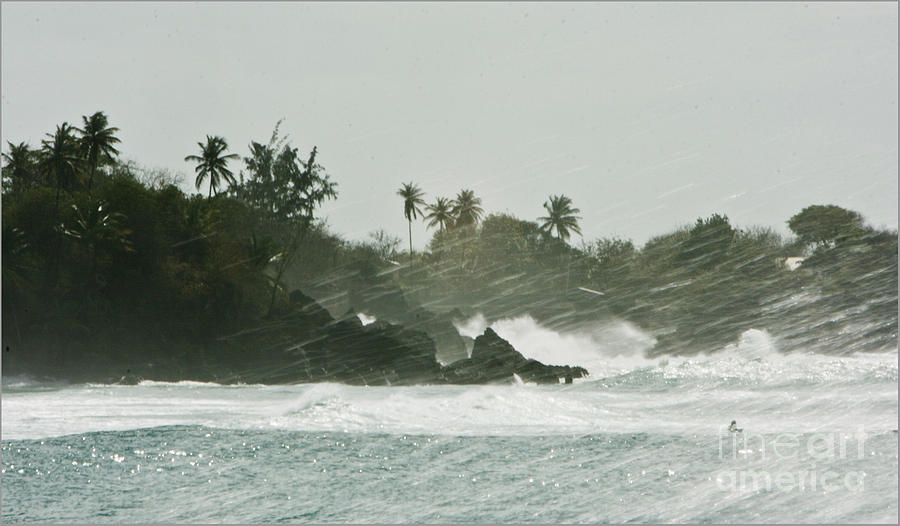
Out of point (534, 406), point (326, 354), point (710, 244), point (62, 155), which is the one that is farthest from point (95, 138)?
point (710, 244)

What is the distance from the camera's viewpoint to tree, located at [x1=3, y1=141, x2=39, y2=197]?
5100cm

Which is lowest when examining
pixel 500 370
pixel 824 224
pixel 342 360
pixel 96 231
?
pixel 500 370

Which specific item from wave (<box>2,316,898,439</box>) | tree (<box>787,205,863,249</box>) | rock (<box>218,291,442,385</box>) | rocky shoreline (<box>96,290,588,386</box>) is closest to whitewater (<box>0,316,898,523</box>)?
wave (<box>2,316,898,439</box>)

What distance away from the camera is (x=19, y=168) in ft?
168

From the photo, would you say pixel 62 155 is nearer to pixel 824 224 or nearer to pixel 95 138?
pixel 95 138

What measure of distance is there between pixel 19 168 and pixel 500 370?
31.5m

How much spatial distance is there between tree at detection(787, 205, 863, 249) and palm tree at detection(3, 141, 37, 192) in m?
60.3

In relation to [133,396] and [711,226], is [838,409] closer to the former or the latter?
[133,396]

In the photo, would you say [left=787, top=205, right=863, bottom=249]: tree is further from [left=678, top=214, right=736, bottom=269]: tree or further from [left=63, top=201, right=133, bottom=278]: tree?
[left=63, top=201, right=133, bottom=278]: tree

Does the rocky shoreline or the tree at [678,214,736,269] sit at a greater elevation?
the tree at [678,214,736,269]

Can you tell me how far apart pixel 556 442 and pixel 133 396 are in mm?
19708

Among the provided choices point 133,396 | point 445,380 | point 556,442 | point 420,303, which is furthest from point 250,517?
point 420,303

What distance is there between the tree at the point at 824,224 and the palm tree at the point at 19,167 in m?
60.3

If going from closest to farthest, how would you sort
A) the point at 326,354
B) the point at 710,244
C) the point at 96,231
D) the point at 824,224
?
the point at 96,231
the point at 326,354
the point at 824,224
the point at 710,244
